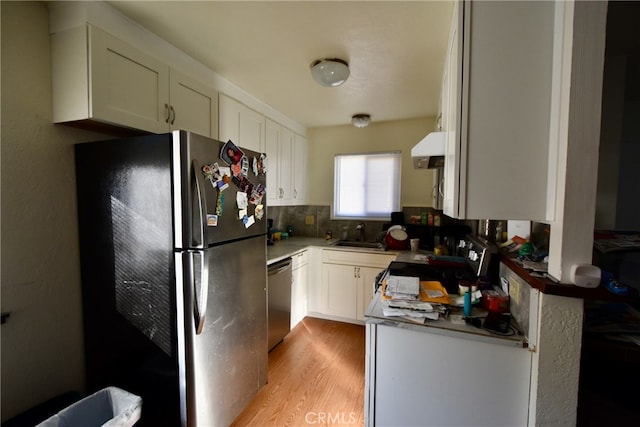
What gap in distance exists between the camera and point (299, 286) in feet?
9.19

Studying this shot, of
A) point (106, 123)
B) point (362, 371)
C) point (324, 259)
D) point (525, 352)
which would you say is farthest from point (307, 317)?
point (106, 123)

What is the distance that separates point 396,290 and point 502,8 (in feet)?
4.10

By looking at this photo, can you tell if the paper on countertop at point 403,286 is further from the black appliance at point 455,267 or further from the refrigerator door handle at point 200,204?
the refrigerator door handle at point 200,204

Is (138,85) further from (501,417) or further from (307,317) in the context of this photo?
(307,317)

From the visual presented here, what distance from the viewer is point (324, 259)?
2924 mm

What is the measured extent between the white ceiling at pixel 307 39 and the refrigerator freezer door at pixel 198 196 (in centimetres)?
68

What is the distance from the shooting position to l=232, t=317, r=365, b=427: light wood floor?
1631mm

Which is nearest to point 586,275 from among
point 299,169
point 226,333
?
point 226,333

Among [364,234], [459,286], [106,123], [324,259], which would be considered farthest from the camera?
[364,234]

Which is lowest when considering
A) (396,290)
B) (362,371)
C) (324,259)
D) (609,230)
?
(362,371)

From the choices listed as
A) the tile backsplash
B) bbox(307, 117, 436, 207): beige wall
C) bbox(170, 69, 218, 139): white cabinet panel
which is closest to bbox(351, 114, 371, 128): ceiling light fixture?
bbox(307, 117, 436, 207): beige wall

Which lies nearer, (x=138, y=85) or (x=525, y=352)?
(x=525, y=352)

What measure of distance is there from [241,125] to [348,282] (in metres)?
1.90

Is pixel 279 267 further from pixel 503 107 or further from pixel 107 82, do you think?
pixel 503 107
